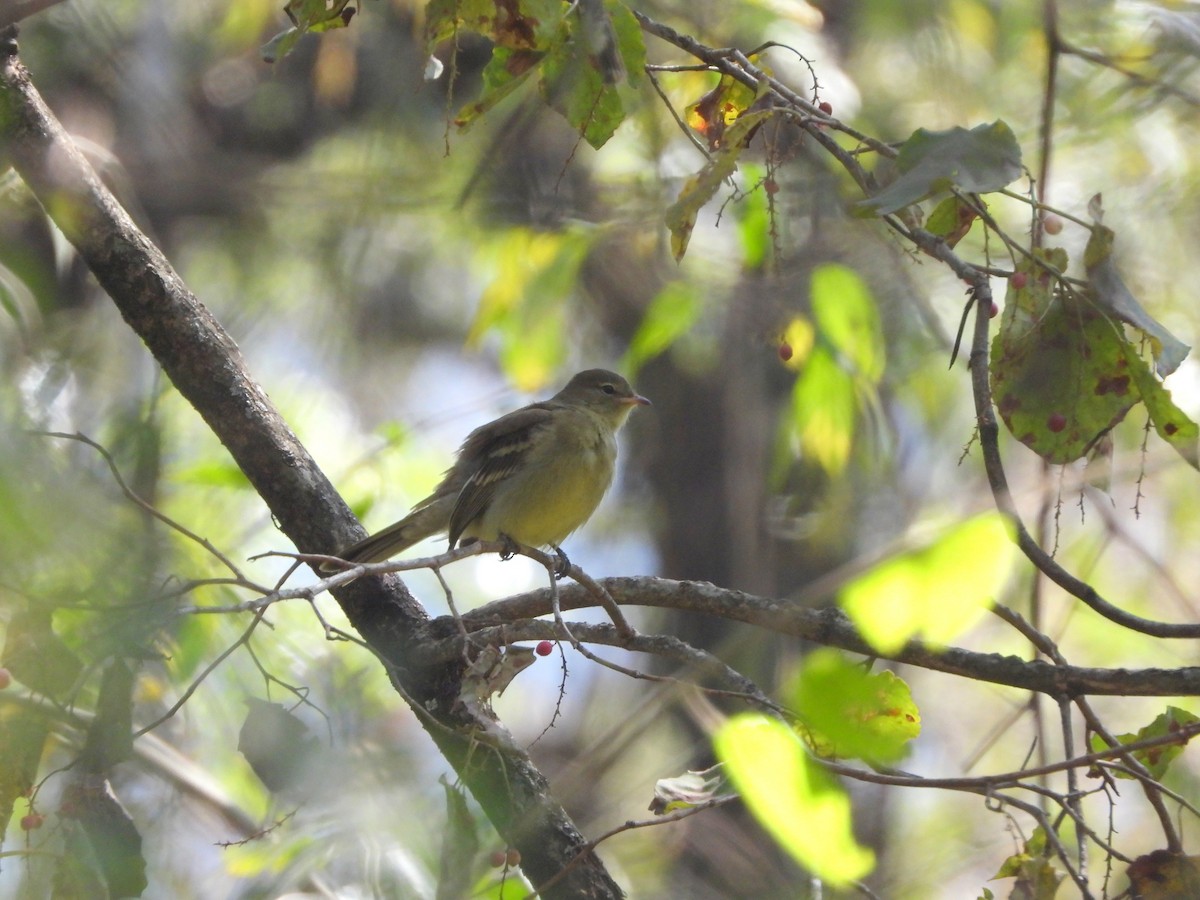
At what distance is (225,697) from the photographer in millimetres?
4250

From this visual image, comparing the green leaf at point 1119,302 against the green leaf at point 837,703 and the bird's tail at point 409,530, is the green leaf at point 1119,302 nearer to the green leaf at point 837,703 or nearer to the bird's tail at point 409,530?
the green leaf at point 837,703

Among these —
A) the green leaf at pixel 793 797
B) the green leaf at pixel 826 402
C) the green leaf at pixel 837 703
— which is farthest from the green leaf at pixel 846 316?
the green leaf at pixel 837 703

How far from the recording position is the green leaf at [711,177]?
2.29 meters

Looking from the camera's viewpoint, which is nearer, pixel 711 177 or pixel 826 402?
pixel 711 177

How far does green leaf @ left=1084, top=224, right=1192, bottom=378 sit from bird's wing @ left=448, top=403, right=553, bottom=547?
2832 millimetres

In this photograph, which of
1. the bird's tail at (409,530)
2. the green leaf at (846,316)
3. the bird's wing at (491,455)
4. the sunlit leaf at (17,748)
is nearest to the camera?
the sunlit leaf at (17,748)

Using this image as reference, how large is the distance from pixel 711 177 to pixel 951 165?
43cm

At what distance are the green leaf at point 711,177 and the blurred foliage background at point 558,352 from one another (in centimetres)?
30

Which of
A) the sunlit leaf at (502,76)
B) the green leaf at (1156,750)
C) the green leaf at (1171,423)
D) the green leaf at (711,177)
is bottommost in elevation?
the green leaf at (1156,750)

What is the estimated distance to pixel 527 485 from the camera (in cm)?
492

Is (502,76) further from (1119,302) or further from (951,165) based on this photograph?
(1119,302)

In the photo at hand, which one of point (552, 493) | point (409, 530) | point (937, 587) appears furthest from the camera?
point (552, 493)

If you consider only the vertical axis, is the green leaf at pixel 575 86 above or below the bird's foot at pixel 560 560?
below

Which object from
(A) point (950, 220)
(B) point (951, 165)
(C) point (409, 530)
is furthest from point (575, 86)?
(C) point (409, 530)
